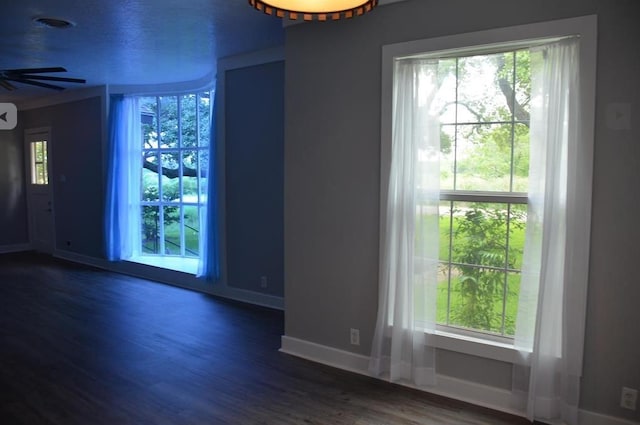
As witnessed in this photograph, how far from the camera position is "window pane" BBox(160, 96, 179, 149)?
646cm

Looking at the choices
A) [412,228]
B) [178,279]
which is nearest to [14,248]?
[178,279]

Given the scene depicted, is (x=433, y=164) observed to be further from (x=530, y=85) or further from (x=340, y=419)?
(x=340, y=419)

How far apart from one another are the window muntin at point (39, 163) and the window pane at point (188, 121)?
11.3 ft

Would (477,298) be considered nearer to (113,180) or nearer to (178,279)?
(178,279)

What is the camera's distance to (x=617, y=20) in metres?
2.39

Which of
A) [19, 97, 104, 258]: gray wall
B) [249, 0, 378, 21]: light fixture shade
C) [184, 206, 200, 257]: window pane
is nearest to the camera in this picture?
[249, 0, 378, 21]: light fixture shade

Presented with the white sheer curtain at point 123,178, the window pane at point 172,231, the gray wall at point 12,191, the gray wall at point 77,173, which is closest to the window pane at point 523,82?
the window pane at point 172,231

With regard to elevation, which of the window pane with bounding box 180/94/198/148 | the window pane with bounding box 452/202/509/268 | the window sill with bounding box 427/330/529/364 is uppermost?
the window pane with bounding box 180/94/198/148

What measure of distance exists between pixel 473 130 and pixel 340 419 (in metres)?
1.94

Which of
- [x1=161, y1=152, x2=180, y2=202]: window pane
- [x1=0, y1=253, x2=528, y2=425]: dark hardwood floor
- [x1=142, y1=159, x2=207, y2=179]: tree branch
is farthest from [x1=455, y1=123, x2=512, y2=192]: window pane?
[x1=161, y1=152, x2=180, y2=202]: window pane

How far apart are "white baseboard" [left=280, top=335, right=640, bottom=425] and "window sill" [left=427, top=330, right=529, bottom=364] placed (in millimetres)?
202

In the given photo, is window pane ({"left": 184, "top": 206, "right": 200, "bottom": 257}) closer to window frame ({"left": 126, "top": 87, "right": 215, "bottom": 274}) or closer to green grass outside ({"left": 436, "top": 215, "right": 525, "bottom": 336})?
window frame ({"left": 126, "top": 87, "right": 215, "bottom": 274})

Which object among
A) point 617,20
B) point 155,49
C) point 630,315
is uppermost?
point 155,49

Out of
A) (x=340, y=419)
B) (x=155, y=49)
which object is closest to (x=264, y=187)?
(x=155, y=49)
